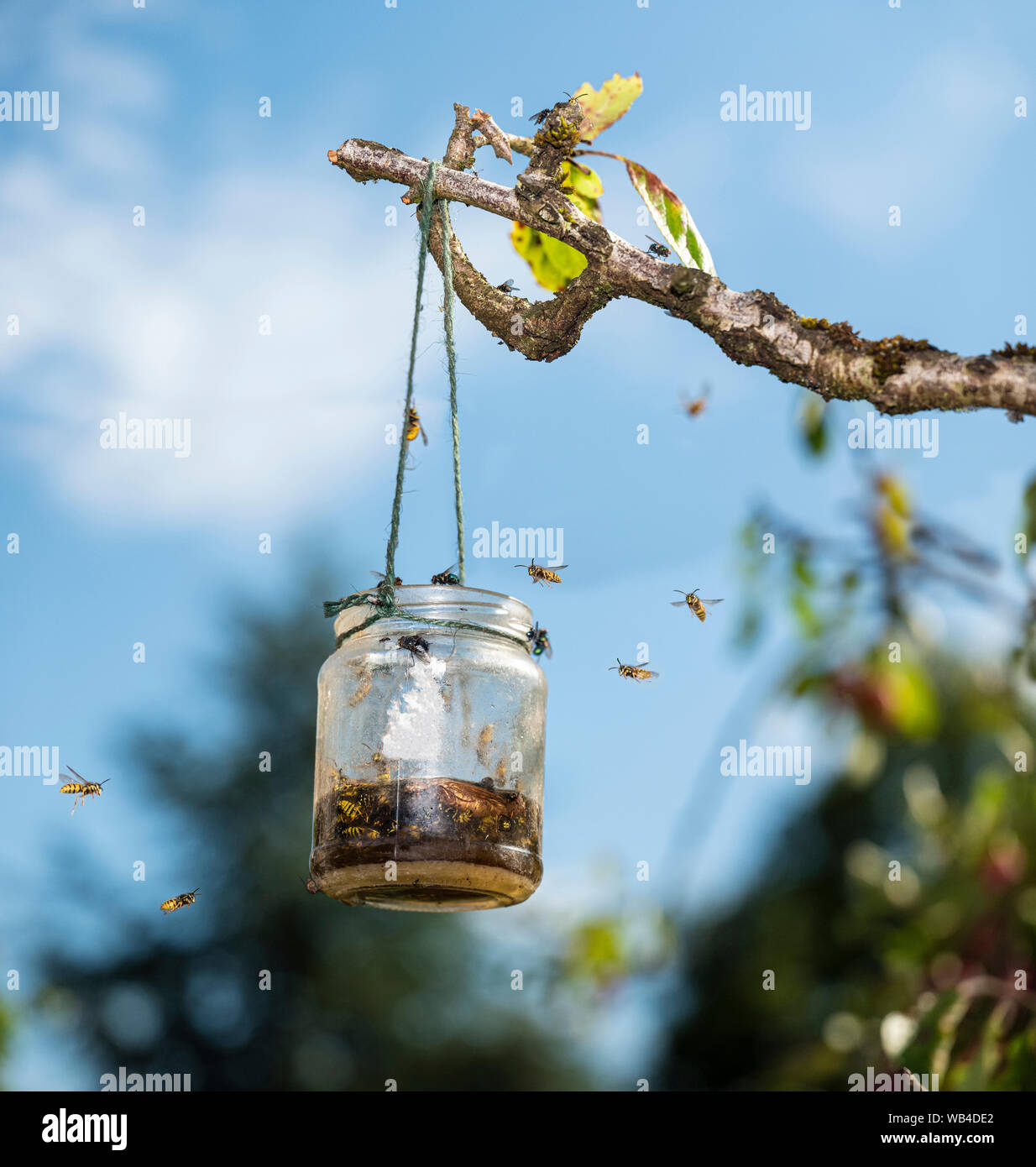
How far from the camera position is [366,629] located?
3.48m

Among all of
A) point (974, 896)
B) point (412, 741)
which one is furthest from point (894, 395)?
point (974, 896)

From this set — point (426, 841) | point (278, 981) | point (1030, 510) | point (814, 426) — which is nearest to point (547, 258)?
point (814, 426)

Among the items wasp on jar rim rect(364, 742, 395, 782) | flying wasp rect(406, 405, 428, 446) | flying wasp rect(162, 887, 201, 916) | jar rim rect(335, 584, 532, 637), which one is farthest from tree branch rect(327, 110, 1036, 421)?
flying wasp rect(162, 887, 201, 916)

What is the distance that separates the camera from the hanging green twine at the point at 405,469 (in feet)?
10.5

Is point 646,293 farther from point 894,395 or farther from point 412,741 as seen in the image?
point 412,741

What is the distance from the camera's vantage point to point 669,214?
3369 millimetres

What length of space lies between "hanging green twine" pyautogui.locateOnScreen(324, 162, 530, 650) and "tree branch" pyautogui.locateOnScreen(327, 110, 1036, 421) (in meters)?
0.12

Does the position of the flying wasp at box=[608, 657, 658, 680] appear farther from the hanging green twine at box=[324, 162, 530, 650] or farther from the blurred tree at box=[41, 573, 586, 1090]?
the blurred tree at box=[41, 573, 586, 1090]

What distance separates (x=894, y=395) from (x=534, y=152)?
4.15ft

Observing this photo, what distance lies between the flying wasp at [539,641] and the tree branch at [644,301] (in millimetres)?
815

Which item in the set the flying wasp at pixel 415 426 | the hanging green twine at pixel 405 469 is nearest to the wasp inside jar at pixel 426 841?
the hanging green twine at pixel 405 469

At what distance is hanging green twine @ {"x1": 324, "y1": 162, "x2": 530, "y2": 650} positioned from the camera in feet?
10.5

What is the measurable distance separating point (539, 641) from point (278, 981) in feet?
52.1

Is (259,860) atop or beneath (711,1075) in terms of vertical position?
atop
